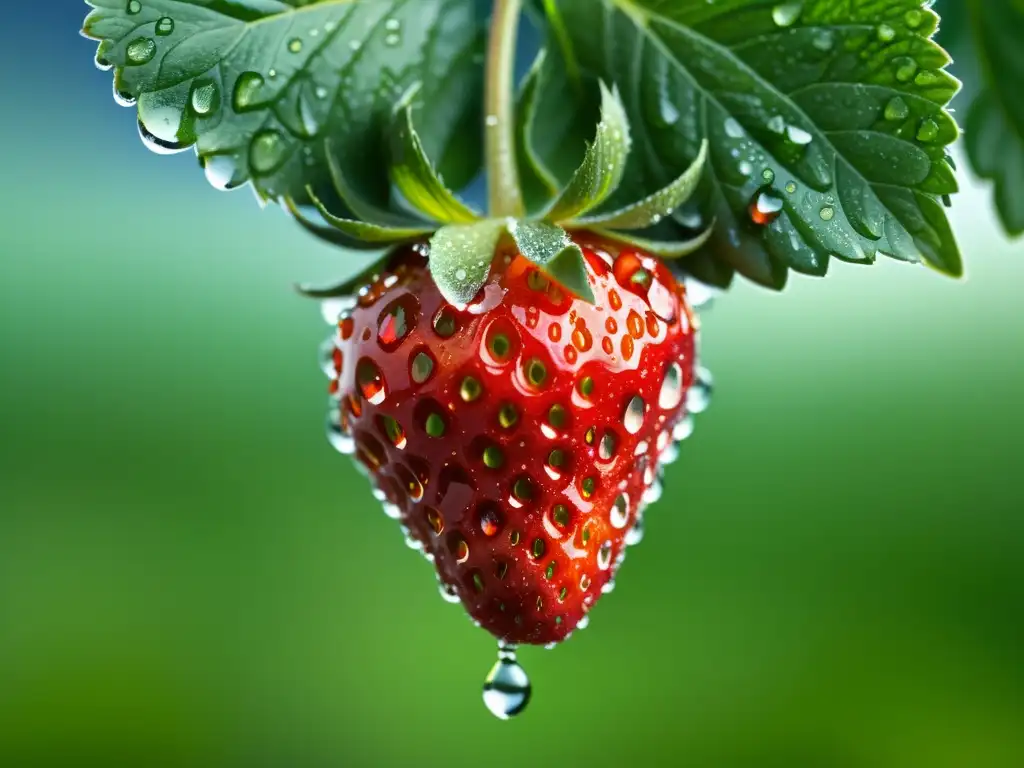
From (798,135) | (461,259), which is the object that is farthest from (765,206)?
(461,259)

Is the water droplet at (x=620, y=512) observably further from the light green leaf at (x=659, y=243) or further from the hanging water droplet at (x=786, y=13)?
the hanging water droplet at (x=786, y=13)

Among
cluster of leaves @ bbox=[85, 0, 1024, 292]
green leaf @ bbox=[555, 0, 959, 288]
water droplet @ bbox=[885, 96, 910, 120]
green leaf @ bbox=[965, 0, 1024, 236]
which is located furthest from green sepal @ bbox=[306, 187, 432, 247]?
green leaf @ bbox=[965, 0, 1024, 236]

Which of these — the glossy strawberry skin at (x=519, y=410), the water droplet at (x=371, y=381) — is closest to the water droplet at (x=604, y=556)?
the glossy strawberry skin at (x=519, y=410)

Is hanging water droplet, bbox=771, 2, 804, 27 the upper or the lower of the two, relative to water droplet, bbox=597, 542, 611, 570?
upper

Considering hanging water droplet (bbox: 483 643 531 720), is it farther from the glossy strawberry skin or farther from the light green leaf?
the light green leaf

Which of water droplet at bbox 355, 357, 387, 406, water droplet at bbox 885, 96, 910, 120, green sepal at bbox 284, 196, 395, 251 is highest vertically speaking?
water droplet at bbox 885, 96, 910, 120

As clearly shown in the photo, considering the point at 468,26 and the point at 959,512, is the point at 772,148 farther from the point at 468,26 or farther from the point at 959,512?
the point at 959,512

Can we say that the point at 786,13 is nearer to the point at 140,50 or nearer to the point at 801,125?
the point at 801,125

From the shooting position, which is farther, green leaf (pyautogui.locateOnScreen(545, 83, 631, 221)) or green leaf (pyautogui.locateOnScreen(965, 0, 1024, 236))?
green leaf (pyautogui.locateOnScreen(965, 0, 1024, 236))
